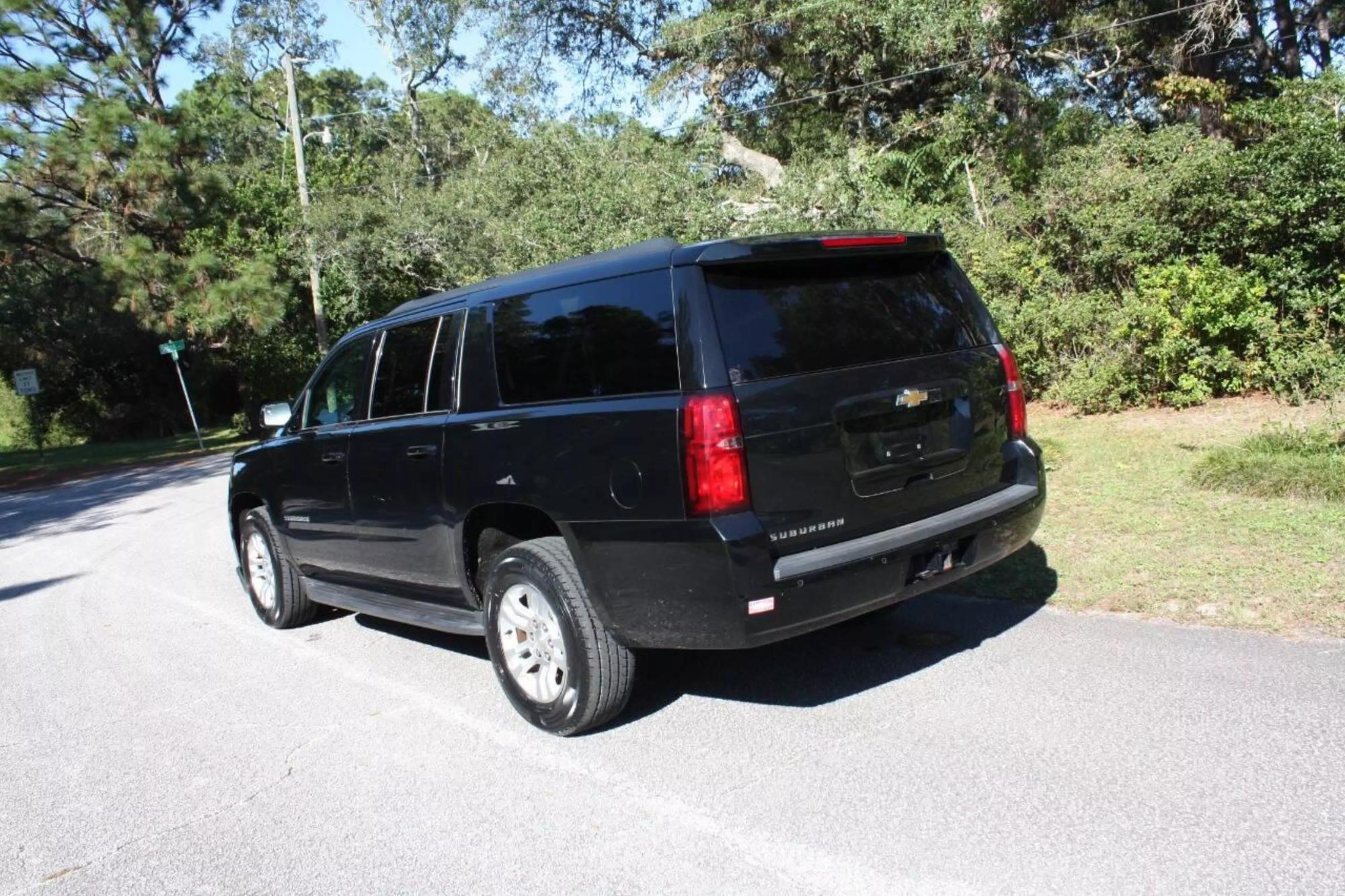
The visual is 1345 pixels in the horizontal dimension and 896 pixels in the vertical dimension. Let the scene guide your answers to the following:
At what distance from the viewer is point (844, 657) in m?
5.17

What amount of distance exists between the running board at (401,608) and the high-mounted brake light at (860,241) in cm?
241

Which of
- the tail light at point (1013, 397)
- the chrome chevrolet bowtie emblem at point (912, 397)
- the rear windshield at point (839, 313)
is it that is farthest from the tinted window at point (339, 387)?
the tail light at point (1013, 397)

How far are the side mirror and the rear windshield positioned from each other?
3.83 m

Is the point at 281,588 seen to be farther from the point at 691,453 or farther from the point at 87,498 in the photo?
the point at 87,498

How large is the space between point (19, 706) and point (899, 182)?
57.7 feet

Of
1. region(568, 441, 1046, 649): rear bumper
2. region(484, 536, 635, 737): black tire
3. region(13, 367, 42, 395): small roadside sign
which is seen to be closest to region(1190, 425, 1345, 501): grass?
region(568, 441, 1046, 649): rear bumper

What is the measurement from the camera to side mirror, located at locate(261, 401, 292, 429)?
6.70 m

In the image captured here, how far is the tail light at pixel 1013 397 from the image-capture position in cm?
489

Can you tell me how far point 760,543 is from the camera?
149 inches

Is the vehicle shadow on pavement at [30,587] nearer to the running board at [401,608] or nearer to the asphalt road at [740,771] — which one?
the asphalt road at [740,771]

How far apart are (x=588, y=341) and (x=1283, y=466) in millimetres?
5255

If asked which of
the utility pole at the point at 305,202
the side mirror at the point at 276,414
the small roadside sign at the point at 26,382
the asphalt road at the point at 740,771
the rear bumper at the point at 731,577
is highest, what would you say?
the utility pole at the point at 305,202

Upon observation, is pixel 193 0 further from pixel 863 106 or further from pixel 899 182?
pixel 899 182

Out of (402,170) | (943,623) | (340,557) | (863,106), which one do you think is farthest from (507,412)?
(402,170)
